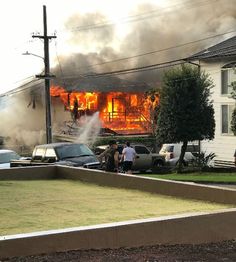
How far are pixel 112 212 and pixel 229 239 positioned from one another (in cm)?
173

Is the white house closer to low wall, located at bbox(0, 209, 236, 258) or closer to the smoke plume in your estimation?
the smoke plume

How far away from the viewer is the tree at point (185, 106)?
28297 millimetres

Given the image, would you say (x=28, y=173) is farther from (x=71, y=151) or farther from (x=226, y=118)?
(x=226, y=118)

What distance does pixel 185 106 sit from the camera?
28.5 meters

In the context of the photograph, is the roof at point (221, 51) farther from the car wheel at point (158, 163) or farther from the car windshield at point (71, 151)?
the car windshield at point (71, 151)

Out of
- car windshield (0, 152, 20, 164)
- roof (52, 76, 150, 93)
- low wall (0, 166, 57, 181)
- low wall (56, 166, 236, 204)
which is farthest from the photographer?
roof (52, 76, 150, 93)

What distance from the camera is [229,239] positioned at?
23.4 feet

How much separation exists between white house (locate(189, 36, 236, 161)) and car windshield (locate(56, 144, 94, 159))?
15.7 m

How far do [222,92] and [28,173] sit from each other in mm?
21630

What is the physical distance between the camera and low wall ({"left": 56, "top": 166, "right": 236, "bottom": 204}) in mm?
8992

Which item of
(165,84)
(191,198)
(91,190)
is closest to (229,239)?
(191,198)

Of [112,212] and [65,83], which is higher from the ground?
[65,83]

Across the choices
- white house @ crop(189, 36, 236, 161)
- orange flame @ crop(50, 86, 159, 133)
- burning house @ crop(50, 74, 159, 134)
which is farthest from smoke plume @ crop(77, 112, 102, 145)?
white house @ crop(189, 36, 236, 161)

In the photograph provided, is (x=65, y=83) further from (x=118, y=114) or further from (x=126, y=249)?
(x=126, y=249)
